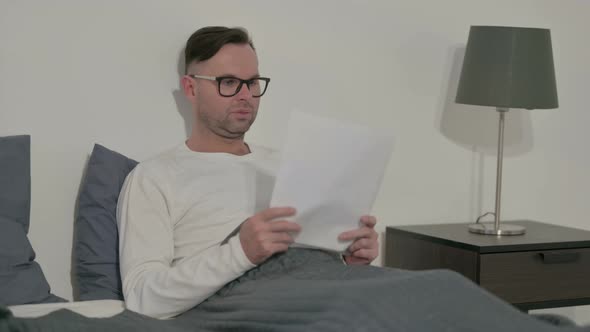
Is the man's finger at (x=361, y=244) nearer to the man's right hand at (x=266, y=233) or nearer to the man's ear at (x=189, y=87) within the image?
the man's right hand at (x=266, y=233)

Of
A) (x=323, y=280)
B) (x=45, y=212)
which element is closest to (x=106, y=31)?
(x=45, y=212)

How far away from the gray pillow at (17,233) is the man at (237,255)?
9.0 inches

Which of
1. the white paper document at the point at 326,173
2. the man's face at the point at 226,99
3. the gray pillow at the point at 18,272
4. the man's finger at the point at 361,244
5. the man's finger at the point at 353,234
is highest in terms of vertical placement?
the man's face at the point at 226,99

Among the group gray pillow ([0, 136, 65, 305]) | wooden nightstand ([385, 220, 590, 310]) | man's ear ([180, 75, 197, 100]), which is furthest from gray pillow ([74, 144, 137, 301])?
wooden nightstand ([385, 220, 590, 310])

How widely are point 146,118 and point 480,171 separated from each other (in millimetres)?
1221

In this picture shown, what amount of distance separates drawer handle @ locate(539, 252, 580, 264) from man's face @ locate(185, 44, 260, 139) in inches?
39.4

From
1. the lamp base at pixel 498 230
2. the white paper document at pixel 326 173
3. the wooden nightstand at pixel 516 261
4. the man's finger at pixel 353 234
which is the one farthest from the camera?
the lamp base at pixel 498 230

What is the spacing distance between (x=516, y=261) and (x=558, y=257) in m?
0.15

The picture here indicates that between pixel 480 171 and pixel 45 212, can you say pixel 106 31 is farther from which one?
pixel 480 171

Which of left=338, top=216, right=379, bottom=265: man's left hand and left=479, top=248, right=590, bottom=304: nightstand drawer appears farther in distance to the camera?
left=479, top=248, right=590, bottom=304: nightstand drawer

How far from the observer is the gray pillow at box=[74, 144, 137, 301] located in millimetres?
2146

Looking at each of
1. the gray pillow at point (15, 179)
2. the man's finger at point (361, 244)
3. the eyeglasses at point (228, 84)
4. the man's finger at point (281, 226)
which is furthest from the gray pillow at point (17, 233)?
the man's finger at point (361, 244)

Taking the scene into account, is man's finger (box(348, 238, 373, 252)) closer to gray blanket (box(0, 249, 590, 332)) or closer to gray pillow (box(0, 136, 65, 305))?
gray blanket (box(0, 249, 590, 332))

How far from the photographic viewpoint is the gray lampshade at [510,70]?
8.45ft
